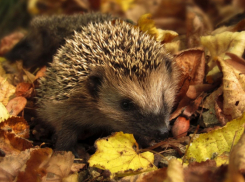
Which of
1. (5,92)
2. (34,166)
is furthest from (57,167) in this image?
(5,92)

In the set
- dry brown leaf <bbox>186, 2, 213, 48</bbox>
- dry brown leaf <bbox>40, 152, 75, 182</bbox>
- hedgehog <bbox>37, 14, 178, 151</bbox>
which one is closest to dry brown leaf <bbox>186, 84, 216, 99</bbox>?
hedgehog <bbox>37, 14, 178, 151</bbox>

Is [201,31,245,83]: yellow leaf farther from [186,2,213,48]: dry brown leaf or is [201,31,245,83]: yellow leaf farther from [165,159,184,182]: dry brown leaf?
[165,159,184,182]: dry brown leaf

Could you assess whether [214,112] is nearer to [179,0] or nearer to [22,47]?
[22,47]

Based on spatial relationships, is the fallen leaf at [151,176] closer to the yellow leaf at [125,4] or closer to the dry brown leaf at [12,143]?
the dry brown leaf at [12,143]

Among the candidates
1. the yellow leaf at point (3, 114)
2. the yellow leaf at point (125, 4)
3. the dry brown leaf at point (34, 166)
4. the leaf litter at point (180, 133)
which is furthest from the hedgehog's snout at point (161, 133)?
the yellow leaf at point (125, 4)

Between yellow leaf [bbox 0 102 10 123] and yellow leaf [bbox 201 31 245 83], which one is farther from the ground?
yellow leaf [bbox 201 31 245 83]

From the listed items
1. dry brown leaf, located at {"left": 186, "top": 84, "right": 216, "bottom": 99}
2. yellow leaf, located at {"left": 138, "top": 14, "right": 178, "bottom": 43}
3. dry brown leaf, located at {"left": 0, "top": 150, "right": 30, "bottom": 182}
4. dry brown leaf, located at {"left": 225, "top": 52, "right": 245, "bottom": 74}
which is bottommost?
dry brown leaf, located at {"left": 0, "top": 150, "right": 30, "bottom": 182}
